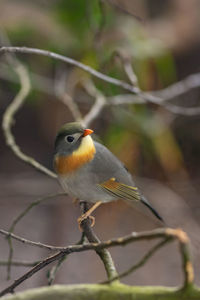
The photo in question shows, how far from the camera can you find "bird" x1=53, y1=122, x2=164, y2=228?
6.30 ft

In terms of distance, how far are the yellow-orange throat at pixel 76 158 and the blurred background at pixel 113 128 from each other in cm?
159

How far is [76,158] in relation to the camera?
1.98 meters

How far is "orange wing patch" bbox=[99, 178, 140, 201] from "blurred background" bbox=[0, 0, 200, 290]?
1.56 m

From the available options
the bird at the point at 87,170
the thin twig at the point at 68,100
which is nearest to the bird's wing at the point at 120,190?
the bird at the point at 87,170

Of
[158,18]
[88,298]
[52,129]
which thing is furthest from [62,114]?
[88,298]

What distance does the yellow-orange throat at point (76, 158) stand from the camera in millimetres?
1953

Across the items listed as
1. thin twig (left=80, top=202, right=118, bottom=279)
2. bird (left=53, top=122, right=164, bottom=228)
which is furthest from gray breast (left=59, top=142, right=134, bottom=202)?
thin twig (left=80, top=202, right=118, bottom=279)

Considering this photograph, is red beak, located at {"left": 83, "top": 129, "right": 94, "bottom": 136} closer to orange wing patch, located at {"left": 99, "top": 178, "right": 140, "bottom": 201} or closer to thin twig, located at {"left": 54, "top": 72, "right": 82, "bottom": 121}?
orange wing patch, located at {"left": 99, "top": 178, "right": 140, "bottom": 201}

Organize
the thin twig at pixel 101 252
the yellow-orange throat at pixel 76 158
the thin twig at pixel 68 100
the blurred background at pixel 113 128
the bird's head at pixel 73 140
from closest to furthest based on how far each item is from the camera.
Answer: the thin twig at pixel 101 252, the bird's head at pixel 73 140, the yellow-orange throat at pixel 76 158, the thin twig at pixel 68 100, the blurred background at pixel 113 128

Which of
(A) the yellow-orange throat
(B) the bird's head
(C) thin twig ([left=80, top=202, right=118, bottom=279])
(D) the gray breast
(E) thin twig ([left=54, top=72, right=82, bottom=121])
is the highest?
(E) thin twig ([left=54, top=72, right=82, bottom=121])

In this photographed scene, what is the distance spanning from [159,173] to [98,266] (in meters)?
1.04

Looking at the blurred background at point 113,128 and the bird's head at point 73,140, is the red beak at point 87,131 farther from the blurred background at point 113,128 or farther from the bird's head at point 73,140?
the blurred background at point 113,128

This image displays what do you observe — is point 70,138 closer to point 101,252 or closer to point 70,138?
point 70,138

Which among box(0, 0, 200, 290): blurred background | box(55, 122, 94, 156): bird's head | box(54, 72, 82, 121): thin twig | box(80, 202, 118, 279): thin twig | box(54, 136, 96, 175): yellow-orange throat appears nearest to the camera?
box(80, 202, 118, 279): thin twig
